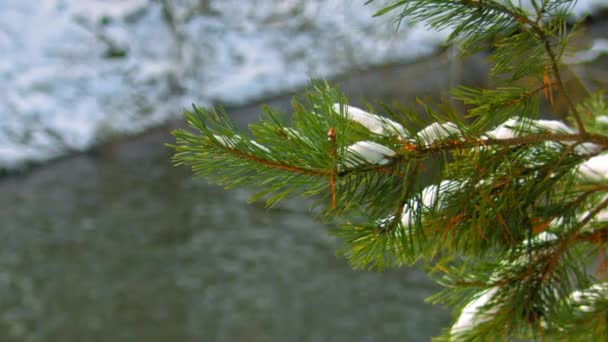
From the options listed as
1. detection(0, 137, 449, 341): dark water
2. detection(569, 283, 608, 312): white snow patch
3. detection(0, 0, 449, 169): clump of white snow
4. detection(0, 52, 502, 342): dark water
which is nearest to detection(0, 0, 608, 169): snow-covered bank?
detection(0, 0, 449, 169): clump of white snow

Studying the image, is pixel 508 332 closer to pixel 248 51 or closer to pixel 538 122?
pixel 538 122

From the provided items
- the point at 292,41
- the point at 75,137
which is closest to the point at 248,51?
the point at 292,41

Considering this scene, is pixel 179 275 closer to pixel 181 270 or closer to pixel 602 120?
pixel 181 270

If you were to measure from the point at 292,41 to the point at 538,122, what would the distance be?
9286 mm

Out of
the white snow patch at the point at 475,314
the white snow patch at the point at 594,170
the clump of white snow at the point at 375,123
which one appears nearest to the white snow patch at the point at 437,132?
the clump of white snow at the point at 375,123

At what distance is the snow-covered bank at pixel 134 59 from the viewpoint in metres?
8.73

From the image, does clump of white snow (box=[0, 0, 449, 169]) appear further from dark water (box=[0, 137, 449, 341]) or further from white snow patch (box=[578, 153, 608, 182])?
white snow patch (box=[578, 153, 608, 182])

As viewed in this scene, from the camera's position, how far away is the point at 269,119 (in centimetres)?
86

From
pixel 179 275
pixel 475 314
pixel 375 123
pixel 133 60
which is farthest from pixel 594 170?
pixel 133 60

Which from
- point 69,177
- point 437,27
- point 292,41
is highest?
point 292,41

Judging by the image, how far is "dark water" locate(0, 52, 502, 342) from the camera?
5.21 metres

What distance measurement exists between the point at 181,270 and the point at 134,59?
16.8ft

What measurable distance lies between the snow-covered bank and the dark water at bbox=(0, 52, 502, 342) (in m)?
1.04

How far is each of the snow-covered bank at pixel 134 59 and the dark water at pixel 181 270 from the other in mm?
1042
